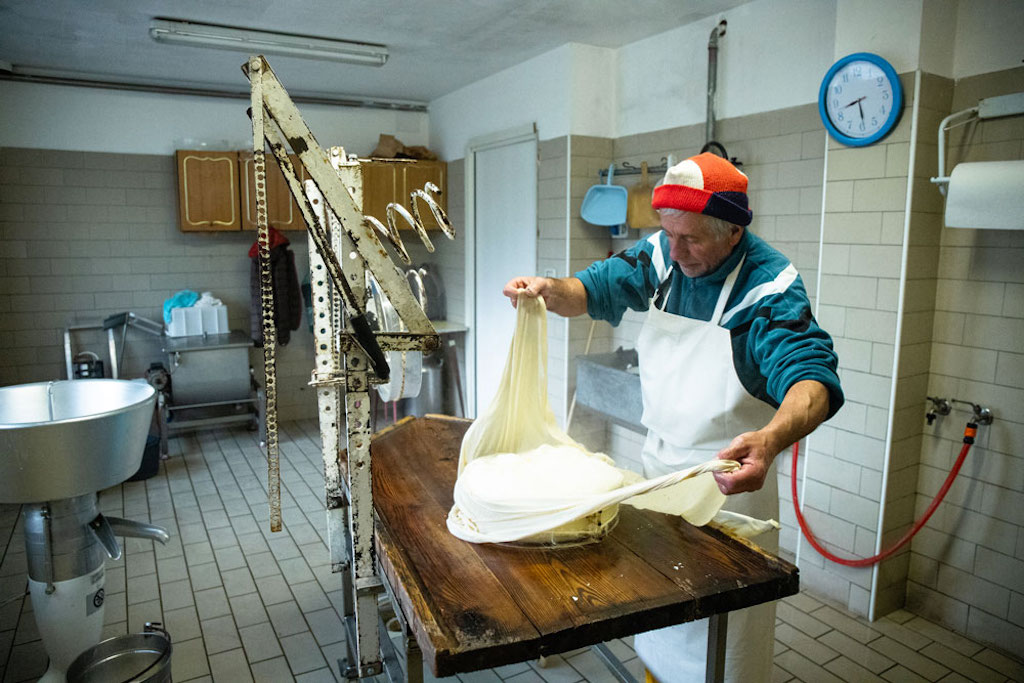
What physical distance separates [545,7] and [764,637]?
3.01 metres

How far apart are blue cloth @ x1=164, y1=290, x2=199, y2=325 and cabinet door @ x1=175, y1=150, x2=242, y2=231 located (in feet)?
1.66

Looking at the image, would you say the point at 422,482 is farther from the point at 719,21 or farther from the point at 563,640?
the point at 719,21

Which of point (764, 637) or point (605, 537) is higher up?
point (605, 537)

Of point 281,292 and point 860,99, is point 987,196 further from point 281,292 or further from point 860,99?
point 281,292

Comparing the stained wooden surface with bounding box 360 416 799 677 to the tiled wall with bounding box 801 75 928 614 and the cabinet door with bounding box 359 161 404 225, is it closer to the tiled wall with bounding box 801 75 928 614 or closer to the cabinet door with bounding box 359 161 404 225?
the tiled wall with bounding box 801 75 928 614

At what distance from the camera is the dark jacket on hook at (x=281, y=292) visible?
5453 mm

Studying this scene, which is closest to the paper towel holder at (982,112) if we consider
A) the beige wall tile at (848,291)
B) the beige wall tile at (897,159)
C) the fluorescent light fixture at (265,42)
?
the beige wall tile at (897,159)

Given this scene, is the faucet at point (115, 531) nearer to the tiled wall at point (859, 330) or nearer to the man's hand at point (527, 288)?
the man's hand at point (527, 288)

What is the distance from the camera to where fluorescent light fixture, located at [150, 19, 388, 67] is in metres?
3.87

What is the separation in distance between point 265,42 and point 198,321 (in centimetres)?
220

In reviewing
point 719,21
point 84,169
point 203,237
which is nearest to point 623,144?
point 719,21

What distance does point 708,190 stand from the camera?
5.55 feet

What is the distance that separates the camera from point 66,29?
12.8 feet

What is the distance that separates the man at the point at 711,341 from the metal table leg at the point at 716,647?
0.23 metres
